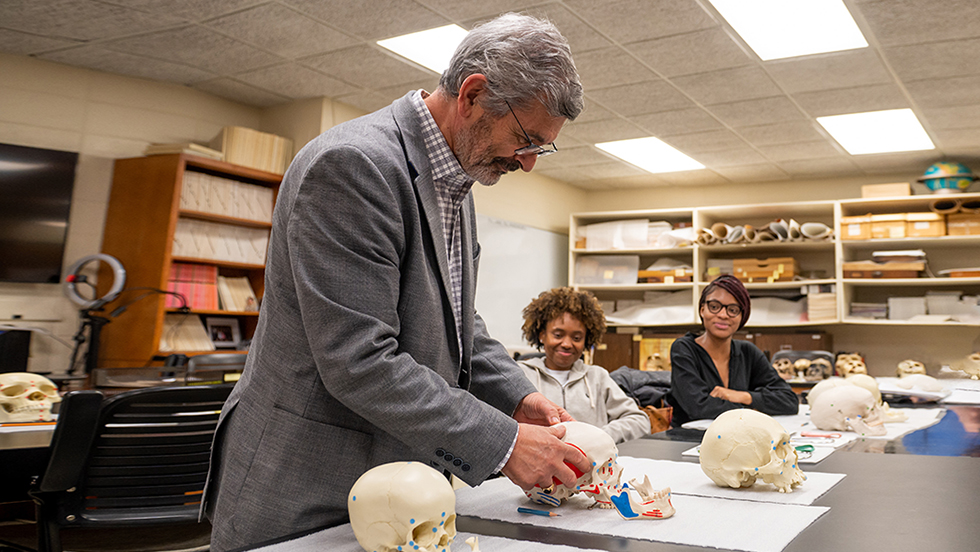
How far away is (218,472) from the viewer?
3.84ft

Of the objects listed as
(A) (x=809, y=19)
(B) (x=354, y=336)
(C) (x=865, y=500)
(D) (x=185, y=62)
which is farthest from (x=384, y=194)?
(D) (x=185, y=62)

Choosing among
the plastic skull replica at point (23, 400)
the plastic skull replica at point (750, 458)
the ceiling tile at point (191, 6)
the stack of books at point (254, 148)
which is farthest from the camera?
the stack of books at point (254, 148)

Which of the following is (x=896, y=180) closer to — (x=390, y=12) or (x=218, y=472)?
(x=390, y=12)

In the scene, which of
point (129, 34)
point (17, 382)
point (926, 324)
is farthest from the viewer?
point (926, 324)

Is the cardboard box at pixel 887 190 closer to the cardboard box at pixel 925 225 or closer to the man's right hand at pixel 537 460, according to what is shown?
the cardboard box at pixel 925 225

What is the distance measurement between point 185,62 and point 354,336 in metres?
3.91

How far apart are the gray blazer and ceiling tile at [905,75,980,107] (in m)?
4.27

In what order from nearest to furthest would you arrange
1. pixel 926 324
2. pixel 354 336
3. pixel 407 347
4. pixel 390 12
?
pixel 354 336 < pixel 407 347 < pixel 390 12 < pixel 926 324

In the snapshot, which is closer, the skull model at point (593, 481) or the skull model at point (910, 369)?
the skull model at point (593, 481)

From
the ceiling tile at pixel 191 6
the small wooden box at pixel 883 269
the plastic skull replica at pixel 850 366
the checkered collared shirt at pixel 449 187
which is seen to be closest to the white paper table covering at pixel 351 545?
the checkered collared shirt at pixel 449 187

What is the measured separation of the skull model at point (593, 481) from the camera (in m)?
1.07

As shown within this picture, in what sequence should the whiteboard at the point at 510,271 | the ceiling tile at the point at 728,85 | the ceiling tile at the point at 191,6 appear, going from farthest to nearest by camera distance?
1. the whiteboard at the point at 510,271
2. the ceiling tile at the point at 728,85
3. the ceiling tile at the point at 191,6

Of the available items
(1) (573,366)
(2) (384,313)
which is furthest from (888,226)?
(2) (384,313)

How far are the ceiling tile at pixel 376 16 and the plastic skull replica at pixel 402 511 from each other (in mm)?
2928
